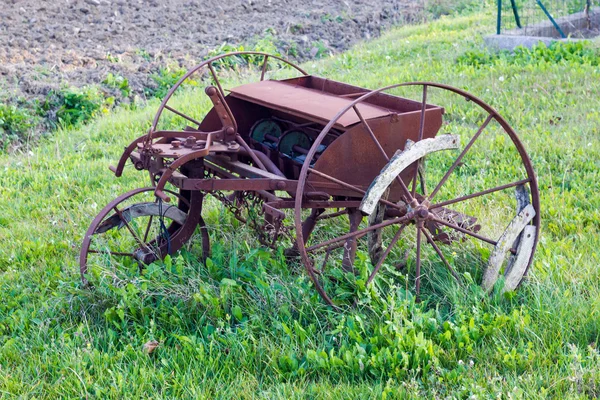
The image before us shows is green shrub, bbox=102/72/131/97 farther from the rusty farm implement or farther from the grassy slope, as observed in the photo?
the rusty farm implement

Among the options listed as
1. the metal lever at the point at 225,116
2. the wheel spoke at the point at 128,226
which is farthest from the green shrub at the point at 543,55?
the wheel spoke at the point at 128,226

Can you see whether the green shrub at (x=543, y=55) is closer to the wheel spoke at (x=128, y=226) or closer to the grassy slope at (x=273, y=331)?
the grassy slope at (x=273, y=331)

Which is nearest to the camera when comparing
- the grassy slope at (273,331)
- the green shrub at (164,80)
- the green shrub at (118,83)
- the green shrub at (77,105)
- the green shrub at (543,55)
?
the grassy slope at (273,331)

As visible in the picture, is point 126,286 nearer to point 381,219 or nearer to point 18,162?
point 381,219

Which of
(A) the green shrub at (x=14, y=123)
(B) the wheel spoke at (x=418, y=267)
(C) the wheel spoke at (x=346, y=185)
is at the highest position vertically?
(C) the wheel spoke at (x=346, y=185)

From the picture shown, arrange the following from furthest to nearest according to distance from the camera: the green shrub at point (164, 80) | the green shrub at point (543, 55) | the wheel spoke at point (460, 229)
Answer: the green shrub at point (164, 80), the green shrub at point (543, 55), the wheel spoke at point (460, 229)

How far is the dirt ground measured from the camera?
336 inches

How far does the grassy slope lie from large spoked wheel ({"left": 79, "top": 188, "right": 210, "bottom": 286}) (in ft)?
0.52

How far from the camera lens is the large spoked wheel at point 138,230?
389cm

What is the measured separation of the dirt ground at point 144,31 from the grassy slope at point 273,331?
4089mm

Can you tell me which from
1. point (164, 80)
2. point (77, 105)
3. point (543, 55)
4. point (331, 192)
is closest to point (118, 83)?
point (164, 80)

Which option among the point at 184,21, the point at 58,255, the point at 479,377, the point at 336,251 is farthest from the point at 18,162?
the point at 184,21

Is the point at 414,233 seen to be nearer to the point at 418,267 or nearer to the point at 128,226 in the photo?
the point at 418,267

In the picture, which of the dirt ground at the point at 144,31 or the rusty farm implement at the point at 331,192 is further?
the dirt ground at the point at 144,31
